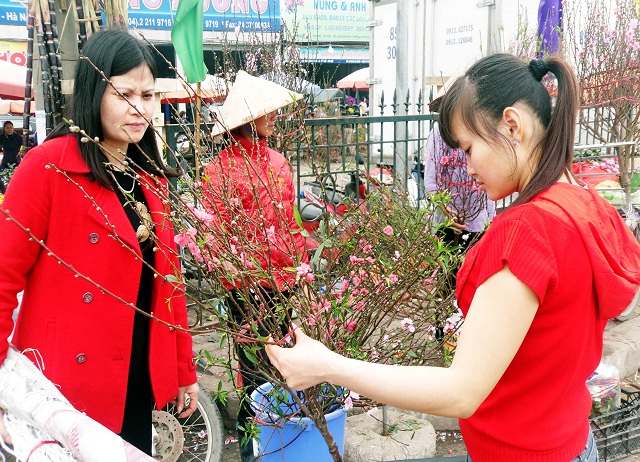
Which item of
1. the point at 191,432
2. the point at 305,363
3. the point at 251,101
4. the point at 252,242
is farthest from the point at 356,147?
the point at 305,363

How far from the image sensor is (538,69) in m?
1.18

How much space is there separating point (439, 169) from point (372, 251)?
1.24m

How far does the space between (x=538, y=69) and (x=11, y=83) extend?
32.9ft

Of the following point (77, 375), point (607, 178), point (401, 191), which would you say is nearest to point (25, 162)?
point (77, 375)

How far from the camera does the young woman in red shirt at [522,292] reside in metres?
1.02

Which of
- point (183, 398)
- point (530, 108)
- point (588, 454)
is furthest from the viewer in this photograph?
point (183, 398)

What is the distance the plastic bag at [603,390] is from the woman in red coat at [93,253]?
89.4 inches

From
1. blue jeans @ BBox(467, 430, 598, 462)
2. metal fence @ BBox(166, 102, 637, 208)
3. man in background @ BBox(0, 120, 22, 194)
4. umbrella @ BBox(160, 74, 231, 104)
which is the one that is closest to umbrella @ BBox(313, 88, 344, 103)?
metal fence @ BBox(166, 102, 637, 208)

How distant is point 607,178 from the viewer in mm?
5434

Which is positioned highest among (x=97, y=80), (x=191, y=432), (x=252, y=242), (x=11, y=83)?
(x=11, y=83)

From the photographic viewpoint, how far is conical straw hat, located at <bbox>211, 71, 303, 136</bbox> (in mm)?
3037

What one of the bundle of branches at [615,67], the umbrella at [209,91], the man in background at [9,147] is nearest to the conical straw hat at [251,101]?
the umbrella at [209,91]

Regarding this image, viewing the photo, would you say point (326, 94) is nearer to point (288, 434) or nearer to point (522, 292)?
point (288, 434)

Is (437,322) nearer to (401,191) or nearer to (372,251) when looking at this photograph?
(372,251)
